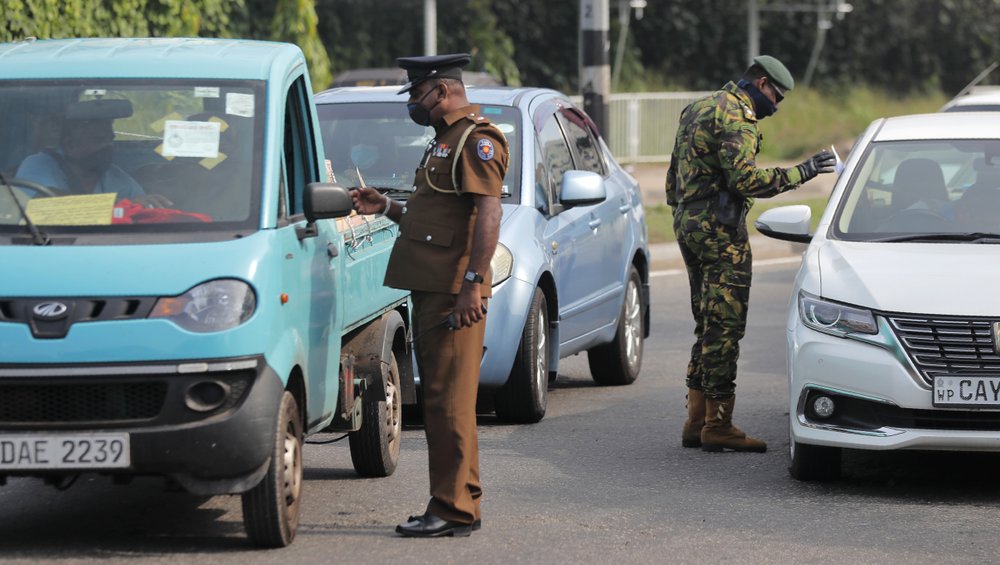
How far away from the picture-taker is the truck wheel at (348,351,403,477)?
7.50 m

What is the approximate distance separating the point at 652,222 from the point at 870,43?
1140 inches

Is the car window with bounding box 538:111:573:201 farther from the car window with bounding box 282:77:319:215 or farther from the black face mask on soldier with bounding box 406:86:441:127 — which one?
the black face mask on soldier with bounding box 406:86:441:127

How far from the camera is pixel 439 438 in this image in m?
6.47

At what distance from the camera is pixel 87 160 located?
635 centimetres

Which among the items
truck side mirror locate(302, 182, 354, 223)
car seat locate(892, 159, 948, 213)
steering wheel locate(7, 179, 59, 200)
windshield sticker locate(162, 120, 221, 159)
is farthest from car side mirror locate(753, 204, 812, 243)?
steering wheel locate(7, 179, 59, 200)

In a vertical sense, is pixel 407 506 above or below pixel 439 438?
below

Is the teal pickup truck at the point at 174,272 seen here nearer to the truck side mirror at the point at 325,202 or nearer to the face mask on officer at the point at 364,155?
the truck side mirror at the point at 325,202

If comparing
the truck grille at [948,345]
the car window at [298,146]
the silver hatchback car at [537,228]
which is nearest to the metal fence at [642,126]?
the silver hatchback car at [537,228]

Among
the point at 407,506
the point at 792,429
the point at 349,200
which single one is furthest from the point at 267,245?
the point at 792,429

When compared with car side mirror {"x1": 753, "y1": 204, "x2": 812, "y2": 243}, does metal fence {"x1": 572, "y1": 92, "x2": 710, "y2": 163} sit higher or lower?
lower

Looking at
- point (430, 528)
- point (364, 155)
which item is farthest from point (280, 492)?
point (364, 155)

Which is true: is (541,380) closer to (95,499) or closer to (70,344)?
(95,499)

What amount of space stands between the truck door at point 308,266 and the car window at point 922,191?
2594 mm

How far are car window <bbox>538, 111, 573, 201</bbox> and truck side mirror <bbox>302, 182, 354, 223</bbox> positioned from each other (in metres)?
3.66
